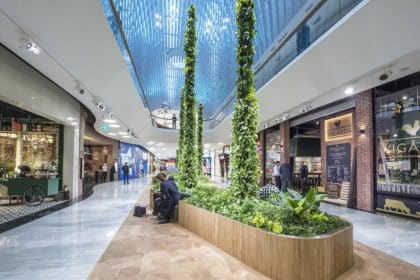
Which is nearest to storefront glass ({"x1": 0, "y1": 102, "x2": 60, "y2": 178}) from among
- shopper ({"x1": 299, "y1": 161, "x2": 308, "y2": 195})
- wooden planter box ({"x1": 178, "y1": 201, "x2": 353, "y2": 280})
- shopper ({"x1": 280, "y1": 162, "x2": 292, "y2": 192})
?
wooden planter box ({"x1": 178, "y1": 201, "x2": 353, "y2": 280})

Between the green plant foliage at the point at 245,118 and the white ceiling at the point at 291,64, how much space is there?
5.79ft

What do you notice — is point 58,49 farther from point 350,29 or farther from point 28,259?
point 350,29

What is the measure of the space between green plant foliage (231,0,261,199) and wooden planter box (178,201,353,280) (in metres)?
0.83

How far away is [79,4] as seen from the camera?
14.1 ft

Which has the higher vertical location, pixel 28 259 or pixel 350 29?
pixel 350 29

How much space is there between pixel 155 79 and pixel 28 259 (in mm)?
17941

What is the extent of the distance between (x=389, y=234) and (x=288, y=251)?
3.83 metres

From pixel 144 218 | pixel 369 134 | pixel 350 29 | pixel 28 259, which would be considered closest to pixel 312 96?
pixel 369 134

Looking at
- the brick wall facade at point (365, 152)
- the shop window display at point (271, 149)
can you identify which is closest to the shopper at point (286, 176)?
the shop window display at point (271, 149)

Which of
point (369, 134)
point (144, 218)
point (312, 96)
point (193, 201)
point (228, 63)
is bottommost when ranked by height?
point (144, 218)

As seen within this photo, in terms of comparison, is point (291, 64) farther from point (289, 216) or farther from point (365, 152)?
point (289, 216)

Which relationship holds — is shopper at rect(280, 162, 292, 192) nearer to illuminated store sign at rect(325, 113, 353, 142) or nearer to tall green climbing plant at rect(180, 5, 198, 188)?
illuminated store sign at rect(325, 113, 353, 142)

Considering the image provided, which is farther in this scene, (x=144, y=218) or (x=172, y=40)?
(x=172, y=40)

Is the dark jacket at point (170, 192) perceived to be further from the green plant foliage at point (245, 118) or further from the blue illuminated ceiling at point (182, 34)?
the blue illuminated ceiling at point (182, 34)
